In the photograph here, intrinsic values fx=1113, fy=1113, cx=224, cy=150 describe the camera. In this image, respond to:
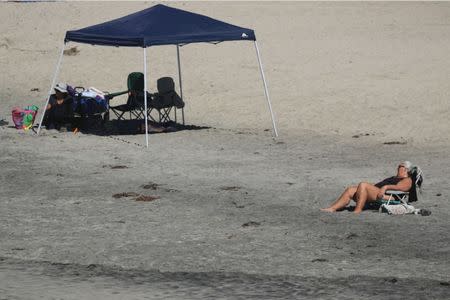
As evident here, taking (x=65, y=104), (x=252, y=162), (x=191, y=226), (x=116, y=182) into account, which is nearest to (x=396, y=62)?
(x=65, y=104)

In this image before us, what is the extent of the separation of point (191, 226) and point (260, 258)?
1.73m

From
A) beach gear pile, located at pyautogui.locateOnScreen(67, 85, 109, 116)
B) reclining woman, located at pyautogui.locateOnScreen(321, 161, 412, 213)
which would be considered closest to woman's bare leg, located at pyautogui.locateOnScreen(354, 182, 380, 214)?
reclining woman, located at pyautogui.locateOnScreen(321, 161, 412, 213)

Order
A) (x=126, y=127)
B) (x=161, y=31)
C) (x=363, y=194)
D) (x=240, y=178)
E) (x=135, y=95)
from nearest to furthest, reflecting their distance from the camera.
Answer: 1. (x=363, y=194)
2. (x=240, y=178)
3. (x=161, y=31)
4. (x=135, y=95)
5. (x=126, y=127)

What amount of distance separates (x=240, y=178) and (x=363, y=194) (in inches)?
128

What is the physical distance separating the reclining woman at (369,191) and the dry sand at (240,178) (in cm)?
18

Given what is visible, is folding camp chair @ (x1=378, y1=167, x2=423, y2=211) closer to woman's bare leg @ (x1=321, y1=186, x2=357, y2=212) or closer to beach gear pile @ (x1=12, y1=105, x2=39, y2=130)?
woman's bare leg @ (x1=321, y1=186, x2=357, y2=212)

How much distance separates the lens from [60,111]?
2130 centimetres

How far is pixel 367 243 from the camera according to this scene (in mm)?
11234

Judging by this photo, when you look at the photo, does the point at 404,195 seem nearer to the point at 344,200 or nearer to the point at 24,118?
the point at 344,200

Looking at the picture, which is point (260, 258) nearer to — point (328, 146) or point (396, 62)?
point (328, 146)

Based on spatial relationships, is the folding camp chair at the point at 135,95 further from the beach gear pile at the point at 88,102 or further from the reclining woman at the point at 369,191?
the reclining woman at the point at 369,191

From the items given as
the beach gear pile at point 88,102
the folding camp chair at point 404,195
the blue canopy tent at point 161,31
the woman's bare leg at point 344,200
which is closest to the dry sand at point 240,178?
the woman's bare leg at point 344,200

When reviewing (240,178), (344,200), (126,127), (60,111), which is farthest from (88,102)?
(344,200)

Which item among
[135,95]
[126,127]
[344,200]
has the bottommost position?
[344,200]
